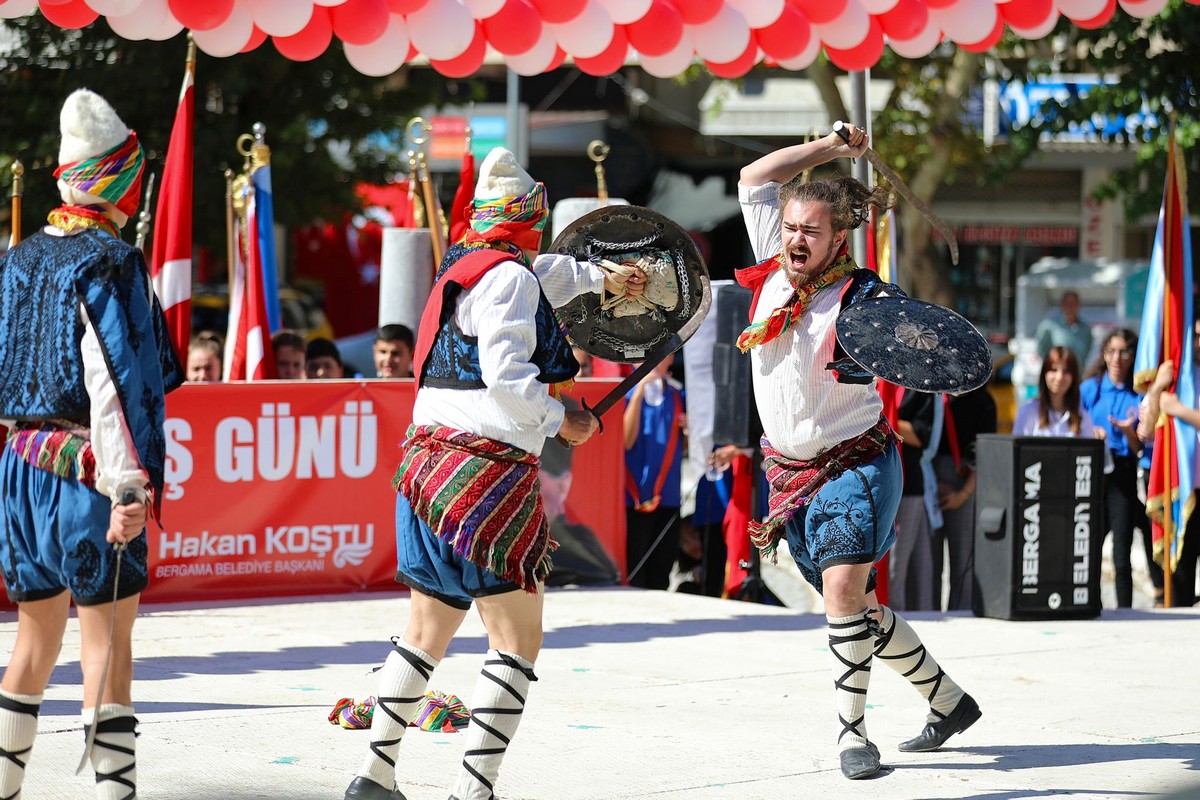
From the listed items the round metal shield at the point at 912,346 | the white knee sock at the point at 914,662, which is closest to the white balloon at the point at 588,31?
the round metal shield at the point at 912,346

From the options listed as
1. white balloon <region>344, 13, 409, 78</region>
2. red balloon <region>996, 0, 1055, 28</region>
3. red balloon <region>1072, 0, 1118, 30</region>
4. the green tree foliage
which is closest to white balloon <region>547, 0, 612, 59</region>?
white balloon <region>344, 13, 409, 78</region>

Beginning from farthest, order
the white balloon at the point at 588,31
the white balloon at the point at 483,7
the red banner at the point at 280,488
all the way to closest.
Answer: the white balloon at the point at 588,31 < the white balloon at the point at 483,7 < the red banner at the point at 280,488

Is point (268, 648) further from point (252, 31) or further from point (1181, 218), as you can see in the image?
point (1181, 218)

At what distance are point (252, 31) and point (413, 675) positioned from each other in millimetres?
4954

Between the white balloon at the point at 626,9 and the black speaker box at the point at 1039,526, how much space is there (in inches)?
115

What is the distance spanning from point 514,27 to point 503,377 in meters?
5.06

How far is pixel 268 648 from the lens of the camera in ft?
25.8

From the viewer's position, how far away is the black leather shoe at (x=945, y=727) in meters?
5.77

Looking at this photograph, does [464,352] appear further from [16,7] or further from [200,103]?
[200,103]

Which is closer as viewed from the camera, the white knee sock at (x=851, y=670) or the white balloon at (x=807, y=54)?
the white knee sock at (x=851, y=670)

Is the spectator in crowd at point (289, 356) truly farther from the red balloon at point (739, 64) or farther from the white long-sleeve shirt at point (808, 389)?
the white long-sleeve shirt at point (808, 389)

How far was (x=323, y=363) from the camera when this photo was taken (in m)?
10.3

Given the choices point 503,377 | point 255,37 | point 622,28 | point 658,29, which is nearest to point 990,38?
point 658,29

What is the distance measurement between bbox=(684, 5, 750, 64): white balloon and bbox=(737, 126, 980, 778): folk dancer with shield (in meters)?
4.01
